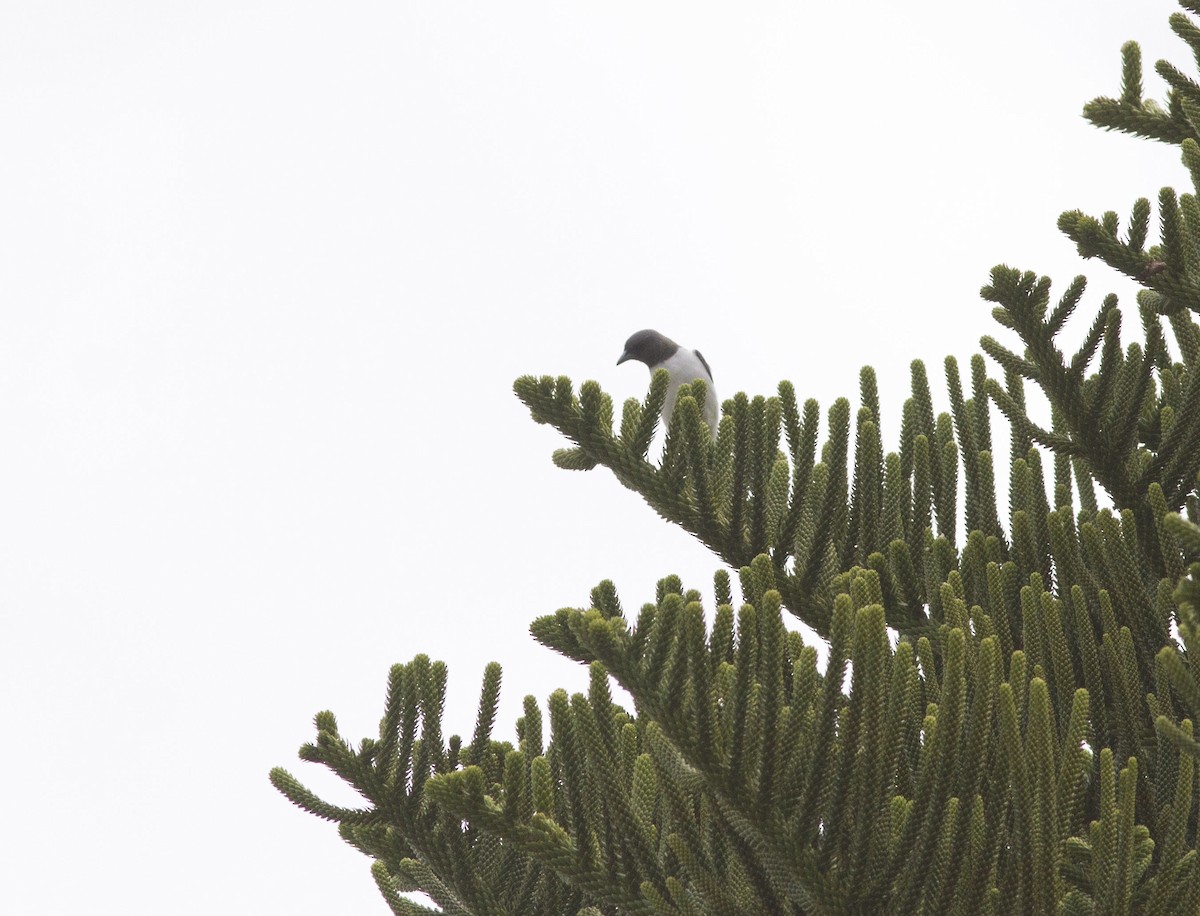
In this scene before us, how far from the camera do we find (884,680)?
3.30m

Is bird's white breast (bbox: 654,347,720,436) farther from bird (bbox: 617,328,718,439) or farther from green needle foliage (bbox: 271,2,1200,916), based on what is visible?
green needle foliage (bbox: 271,2,1200,916)

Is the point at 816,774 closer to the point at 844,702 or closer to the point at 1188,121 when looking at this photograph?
the point at 844,702

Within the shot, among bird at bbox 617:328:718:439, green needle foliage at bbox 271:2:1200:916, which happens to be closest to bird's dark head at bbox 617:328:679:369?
bird at bbox 617:328:718:439

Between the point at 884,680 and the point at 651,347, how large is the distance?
5129 millimetres

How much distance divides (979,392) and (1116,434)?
0.48 m

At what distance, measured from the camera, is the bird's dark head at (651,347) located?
26.9 feet

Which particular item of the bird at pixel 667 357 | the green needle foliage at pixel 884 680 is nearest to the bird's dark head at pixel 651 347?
the bird at pixel 667 357

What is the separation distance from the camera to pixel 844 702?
147 inches

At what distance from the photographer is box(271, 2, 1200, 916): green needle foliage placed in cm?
331

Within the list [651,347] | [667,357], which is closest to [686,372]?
[667,357]

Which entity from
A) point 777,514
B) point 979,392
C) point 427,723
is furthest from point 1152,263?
point 427,723

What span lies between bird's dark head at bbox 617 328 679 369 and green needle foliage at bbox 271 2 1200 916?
10.7 ft

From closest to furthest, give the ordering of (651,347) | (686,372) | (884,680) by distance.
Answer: (884,680), (686,372), (651,347)

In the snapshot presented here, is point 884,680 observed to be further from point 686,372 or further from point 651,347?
point 651,347
